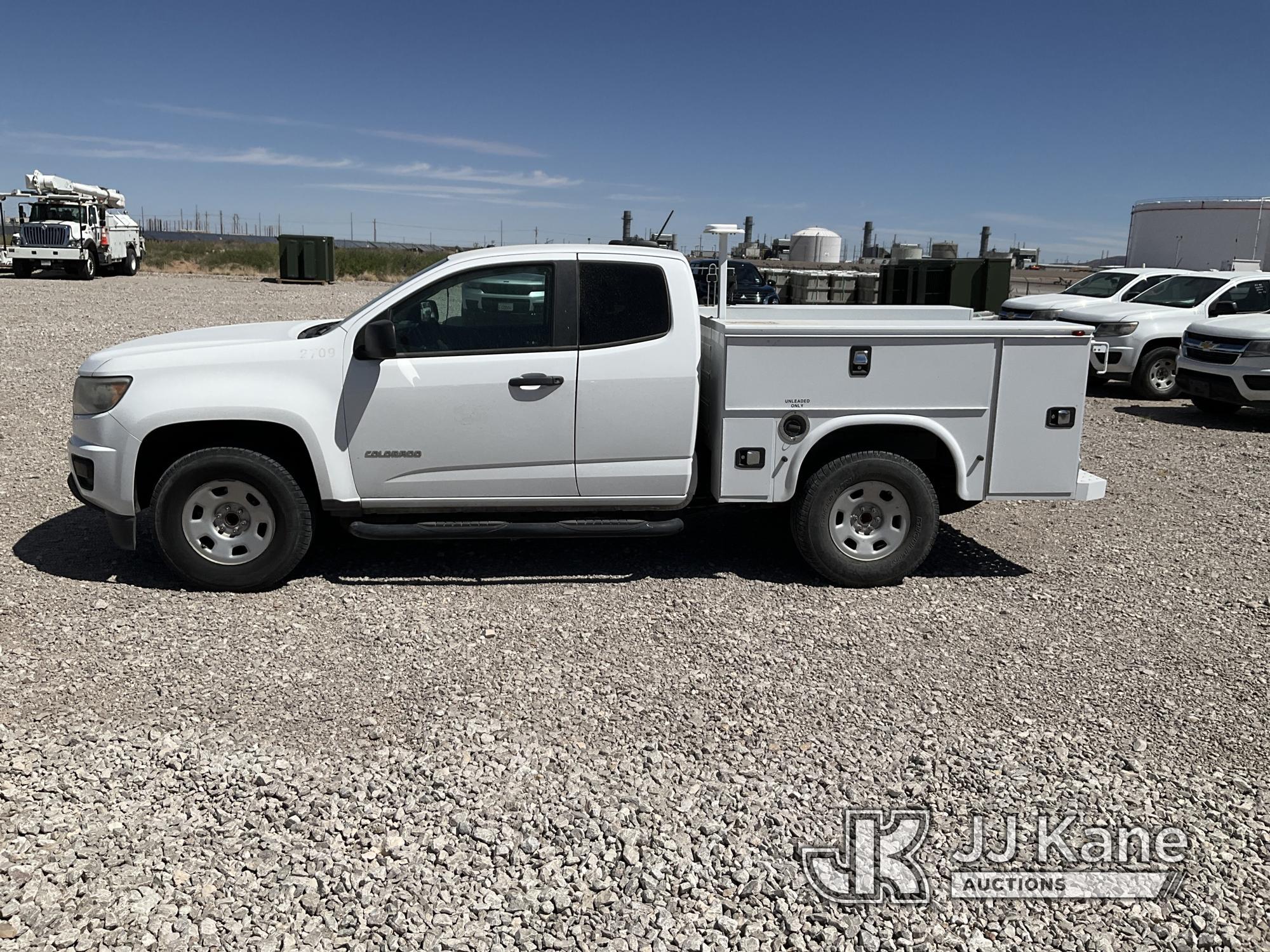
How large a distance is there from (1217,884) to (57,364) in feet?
48.8

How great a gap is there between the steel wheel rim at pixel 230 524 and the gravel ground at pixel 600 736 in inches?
10.3

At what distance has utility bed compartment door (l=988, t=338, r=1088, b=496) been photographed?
629cm

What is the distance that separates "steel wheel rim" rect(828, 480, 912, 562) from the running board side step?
977 mm

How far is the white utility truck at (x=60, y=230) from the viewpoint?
111ft

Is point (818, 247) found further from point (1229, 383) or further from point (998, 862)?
point (998, 862)

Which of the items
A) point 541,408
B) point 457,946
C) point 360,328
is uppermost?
point 360,328

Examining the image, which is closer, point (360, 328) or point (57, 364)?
point (360, 328)

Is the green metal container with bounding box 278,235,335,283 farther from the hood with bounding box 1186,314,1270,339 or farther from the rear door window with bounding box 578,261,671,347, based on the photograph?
the rear door window with bounding box 578,261,671,347

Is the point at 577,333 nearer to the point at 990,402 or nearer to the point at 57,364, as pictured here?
the point at 990,402

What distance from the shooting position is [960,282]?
23.2 meters

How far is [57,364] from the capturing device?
14.7m

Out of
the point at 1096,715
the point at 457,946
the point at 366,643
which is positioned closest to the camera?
the point at 457,946

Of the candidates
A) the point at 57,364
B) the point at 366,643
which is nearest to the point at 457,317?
the point at 366,643

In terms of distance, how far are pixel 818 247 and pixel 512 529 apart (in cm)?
4641
